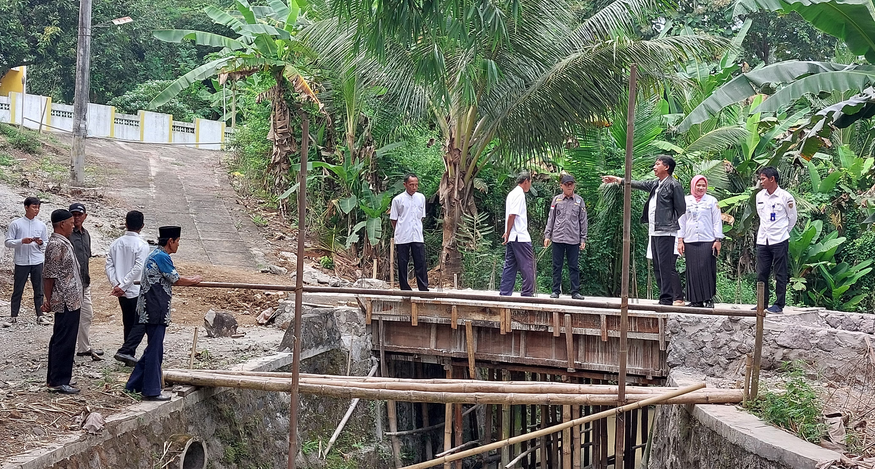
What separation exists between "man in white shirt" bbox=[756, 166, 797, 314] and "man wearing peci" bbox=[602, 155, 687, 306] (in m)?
0.87

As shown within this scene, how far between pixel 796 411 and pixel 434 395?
2.90 metres

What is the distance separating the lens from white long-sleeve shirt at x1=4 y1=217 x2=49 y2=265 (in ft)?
33.4

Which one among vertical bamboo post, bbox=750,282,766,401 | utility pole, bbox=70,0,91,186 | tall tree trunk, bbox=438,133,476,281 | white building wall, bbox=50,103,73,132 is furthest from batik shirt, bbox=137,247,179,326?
white building wall, bbox=50,103,73,132

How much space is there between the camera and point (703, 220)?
29.7 ft

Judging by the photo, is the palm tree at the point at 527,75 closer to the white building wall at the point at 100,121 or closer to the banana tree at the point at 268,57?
the banana tree at the point at 268,57

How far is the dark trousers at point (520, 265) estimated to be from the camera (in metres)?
10.4

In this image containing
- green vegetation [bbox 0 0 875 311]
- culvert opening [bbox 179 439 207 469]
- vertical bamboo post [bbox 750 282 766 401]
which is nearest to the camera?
vertical bamboo post [bbox 750 282 766 401]

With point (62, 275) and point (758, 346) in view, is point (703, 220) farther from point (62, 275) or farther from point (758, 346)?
point (62, 275)

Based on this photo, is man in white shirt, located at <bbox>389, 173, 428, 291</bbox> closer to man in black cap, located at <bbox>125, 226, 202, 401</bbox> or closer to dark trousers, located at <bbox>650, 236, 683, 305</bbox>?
dark trousers, located at <bbox>650, 236, 683, 305</bbox>

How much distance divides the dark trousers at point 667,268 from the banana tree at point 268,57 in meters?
9.25

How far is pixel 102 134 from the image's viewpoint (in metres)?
26.4

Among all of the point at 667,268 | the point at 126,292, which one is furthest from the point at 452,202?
→ the point at 126,292

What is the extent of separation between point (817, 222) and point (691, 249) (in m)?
6.67

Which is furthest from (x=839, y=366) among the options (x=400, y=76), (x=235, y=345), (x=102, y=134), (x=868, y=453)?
(x=102, y=134)
